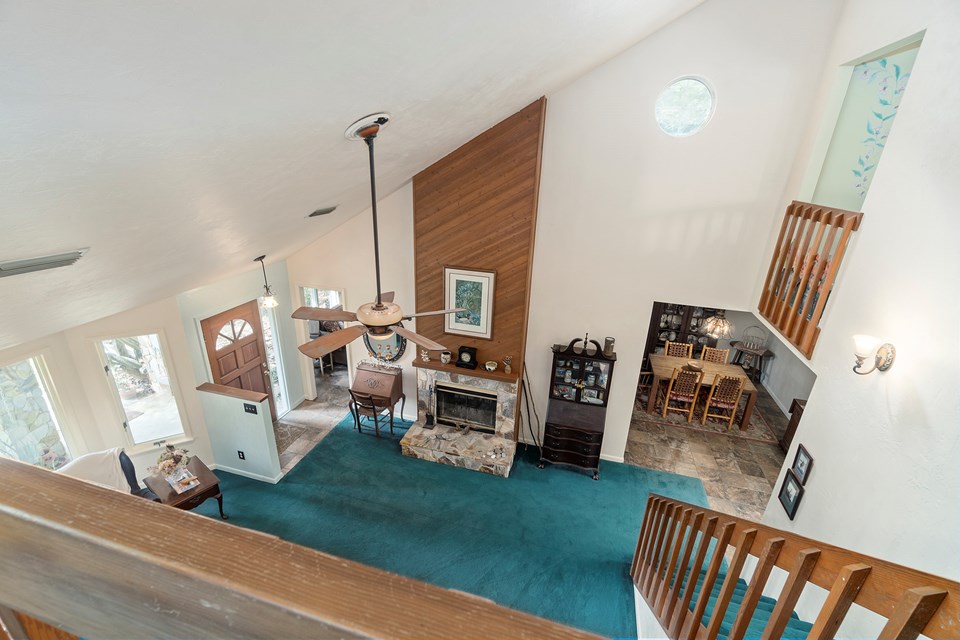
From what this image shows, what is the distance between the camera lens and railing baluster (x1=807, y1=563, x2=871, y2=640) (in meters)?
1.12

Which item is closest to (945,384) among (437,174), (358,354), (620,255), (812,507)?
(812,507)

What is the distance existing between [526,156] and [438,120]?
1.90 metres

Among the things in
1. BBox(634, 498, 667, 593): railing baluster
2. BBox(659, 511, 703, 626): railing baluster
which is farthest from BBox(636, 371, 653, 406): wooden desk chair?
BBox(659, 511, 703, 626): railing baluster

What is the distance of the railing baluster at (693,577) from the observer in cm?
216

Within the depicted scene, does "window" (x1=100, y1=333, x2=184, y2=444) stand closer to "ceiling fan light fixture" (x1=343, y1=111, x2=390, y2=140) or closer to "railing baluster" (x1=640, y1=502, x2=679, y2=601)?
"ceiling fan light fixture" (x1=343, y1=111, x2=390, y2=140)

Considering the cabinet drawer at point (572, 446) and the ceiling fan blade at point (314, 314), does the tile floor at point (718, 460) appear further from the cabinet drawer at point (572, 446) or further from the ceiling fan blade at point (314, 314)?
the ceiling fan blade at point (314, 314)

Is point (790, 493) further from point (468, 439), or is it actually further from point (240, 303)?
point (240, 303)

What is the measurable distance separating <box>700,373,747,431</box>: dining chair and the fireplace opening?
3759 millimetres

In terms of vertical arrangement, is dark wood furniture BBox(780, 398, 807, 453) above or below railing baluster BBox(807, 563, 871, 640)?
below

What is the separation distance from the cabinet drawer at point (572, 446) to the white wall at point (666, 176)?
0.67 metres

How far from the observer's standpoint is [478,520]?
16.8 feet

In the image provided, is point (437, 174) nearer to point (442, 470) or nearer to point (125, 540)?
point (442, 470)

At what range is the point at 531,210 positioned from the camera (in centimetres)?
528

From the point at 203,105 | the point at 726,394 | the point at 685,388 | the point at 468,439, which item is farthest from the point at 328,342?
the point at 726,394
